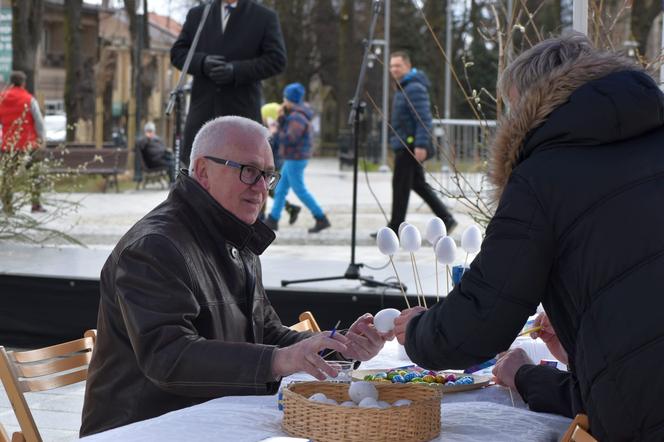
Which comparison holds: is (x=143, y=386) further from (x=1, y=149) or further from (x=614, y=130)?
(x=1, y=149)

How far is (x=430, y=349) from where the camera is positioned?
2428 mm

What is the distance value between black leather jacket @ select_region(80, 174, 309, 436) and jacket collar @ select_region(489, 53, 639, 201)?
0.78 metres

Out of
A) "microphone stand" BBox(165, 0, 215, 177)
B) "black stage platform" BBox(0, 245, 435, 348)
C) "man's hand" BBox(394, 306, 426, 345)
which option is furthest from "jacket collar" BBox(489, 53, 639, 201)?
"microphone stand" BBox(165, 0, 215, 177)

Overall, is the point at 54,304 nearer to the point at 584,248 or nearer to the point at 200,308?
the point at 200,308

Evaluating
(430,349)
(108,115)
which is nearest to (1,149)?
(430,349)

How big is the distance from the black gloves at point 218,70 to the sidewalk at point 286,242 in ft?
4.80

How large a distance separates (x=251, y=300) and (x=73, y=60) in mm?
27919

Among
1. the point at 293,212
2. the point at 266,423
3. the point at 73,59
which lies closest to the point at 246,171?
the point at 266,423

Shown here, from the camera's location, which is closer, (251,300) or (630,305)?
(630,305)

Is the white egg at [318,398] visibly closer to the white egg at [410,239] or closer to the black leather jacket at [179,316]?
the black leather jacket at [179,316]

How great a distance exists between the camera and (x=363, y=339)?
2.86 meters

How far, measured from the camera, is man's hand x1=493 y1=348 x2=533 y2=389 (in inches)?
110

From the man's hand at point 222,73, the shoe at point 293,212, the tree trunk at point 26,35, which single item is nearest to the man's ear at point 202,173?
the man's hand at point 222,73

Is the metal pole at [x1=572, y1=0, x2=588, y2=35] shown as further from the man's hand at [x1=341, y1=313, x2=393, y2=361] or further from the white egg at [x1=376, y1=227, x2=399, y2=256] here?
the man's hand at [x1=341, y1=313, x2=393, y2=361]
